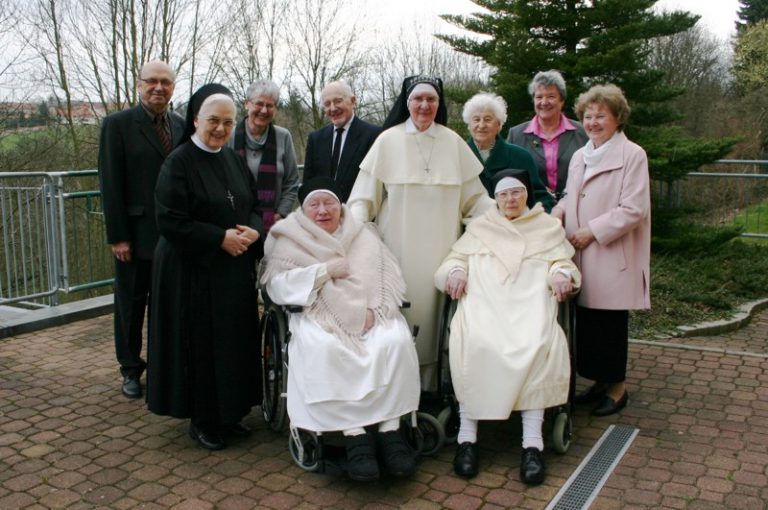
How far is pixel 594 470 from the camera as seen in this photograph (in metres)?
3.83

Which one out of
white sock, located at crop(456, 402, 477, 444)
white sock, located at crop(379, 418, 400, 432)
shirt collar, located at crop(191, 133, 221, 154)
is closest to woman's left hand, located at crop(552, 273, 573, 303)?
white sock, located at crop(456, 402, 477, 444)

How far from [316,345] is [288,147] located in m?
1.88

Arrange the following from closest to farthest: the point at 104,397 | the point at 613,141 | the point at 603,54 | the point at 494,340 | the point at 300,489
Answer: the point at 300,489, the point at 494,340, the point at 613,141, the point at 104,397, the point at 603,54

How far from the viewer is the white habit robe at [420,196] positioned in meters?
4.57

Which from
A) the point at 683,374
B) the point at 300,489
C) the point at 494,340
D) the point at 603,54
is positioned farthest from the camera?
the point at 603,54

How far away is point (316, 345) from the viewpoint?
148 inches

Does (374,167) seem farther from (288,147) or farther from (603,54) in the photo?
(603,54)

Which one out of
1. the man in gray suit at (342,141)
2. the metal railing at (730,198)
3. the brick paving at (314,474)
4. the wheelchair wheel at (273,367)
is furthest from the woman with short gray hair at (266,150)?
the metal railing at (730,198)

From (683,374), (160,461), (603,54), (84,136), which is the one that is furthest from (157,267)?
(84,136)

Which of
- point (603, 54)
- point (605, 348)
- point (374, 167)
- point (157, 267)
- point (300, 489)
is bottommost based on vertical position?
point (300, 489)

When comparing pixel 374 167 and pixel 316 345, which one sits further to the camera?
pixel 374 167

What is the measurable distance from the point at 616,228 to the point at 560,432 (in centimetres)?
125

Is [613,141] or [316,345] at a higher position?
[613,141]

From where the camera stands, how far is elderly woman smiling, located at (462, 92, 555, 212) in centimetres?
470
